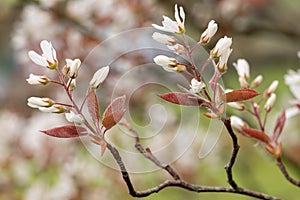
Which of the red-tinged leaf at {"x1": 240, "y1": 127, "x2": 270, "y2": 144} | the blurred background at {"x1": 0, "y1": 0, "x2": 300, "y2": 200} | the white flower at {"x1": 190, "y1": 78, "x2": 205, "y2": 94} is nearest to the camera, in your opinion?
the white flower at {"x1": 190, "y1": 78, "x2": 205, "y2": 94}

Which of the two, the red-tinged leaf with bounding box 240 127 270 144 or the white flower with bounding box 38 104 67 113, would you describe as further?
the red-tinged leaf with bounding box 240 127 270 144

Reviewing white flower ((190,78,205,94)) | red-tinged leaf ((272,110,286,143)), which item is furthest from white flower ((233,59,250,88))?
white flower ((190,78,205,94))

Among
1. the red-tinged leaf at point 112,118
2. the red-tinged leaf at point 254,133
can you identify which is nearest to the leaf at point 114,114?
the red-tinged leaf at point 112,118

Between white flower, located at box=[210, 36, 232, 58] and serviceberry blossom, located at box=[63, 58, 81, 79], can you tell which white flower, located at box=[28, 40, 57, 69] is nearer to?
serviceberry blossom, located at box=[63, 58, 81, 79]

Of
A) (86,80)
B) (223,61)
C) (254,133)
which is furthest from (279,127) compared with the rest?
(86,80)

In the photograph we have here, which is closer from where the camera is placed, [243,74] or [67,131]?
[67,131]

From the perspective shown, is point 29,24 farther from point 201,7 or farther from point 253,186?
point 253,186

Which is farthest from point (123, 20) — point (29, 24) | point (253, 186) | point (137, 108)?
point (253, 186)

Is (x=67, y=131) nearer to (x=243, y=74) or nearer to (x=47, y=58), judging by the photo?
(x=47, y=58)
